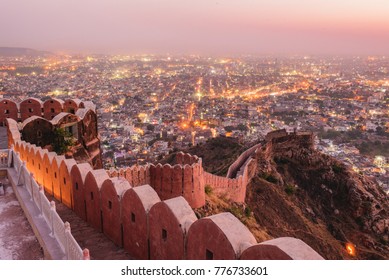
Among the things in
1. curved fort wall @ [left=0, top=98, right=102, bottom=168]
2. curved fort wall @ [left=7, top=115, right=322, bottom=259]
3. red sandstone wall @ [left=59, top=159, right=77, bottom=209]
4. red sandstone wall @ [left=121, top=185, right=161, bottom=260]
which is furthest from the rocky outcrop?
red sandstone wall @ [left=121, top=185, right=161, bottom=260]

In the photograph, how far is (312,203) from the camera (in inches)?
882

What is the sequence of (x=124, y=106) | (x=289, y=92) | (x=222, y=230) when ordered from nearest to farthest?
(x=222, y=230), (x=124, y=106), (x=289, y=92)

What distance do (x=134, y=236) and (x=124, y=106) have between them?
65157 mm

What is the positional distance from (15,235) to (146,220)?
238cm

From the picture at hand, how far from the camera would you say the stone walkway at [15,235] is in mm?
6219

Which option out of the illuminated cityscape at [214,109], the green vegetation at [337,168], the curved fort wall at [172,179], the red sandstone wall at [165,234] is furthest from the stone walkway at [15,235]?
the illuminated cityscape at [214,109]

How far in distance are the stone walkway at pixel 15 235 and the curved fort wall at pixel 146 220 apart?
4.47ft

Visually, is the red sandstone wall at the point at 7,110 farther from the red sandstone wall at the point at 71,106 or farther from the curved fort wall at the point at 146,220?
the curved fort wall at the point at 146,220

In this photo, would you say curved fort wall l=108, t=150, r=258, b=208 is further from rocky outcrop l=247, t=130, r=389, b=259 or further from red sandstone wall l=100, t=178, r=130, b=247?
rocky outcrop l=247, t=130, r=389, b=259

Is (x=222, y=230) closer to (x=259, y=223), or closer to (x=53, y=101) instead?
(x=259, y=223)

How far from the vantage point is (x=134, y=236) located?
692 cm

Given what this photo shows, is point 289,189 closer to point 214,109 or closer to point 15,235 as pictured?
point 15,235

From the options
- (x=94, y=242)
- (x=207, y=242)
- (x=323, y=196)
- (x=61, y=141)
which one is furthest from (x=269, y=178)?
(x=207, y=242)

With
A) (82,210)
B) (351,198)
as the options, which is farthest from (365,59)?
(82,210)
